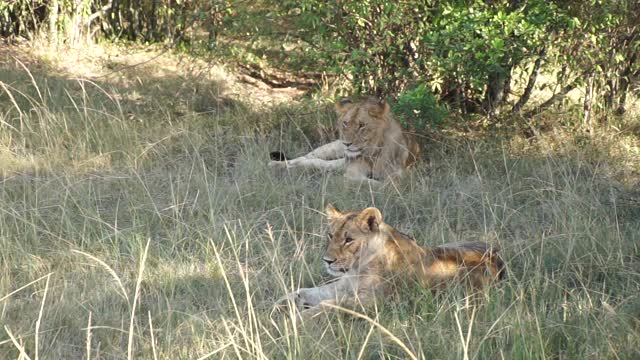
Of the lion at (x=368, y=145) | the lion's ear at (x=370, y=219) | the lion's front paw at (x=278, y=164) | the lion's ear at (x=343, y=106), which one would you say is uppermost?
the lion's ear at (x=370, y=219)

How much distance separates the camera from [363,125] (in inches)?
284

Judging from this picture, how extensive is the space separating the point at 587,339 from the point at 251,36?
5.03 meters

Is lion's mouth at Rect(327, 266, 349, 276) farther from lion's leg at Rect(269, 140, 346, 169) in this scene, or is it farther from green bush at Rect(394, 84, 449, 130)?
green bush at Rect(394, 84, 449, 130)

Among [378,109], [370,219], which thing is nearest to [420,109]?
[378,109]

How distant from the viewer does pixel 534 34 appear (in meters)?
6.98

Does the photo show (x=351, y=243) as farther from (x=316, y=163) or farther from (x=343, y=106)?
(x=343, y=106)

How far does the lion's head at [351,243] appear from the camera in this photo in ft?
15.4

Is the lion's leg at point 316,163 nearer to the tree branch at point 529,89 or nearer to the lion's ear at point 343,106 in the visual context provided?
the lion's ear at point 343,106

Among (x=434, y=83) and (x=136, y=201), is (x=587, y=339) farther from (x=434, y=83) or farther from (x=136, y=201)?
(x=434, y=83)

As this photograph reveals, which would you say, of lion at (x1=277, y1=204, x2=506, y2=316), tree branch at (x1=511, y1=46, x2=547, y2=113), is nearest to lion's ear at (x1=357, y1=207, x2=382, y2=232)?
lion at (x1=277, y1=204, x2=506, y2=316)

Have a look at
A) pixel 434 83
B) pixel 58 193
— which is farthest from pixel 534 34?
pixel 58 193

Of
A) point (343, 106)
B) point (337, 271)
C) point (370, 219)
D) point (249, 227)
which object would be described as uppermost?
point (370, 219)

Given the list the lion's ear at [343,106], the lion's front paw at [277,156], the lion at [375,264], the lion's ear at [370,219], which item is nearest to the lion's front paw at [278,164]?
the lion's front paw at [277,156]

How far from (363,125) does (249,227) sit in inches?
73.1
